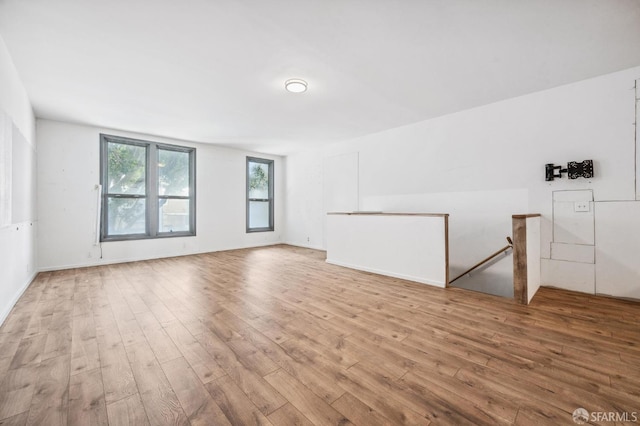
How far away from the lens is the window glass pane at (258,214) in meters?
7.61

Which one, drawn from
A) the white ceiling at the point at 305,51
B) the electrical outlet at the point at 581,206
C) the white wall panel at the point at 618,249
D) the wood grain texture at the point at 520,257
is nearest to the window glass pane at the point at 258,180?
the white ceiling at the point at 305,51

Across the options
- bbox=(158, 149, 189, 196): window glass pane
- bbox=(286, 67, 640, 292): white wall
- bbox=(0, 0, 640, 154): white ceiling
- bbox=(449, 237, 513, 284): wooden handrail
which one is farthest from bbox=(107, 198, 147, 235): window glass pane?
bbox=(449, 237, 513, 284): wooden handrail

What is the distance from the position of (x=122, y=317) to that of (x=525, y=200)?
17.4 ft

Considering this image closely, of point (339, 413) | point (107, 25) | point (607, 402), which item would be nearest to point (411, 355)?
point (339, 413)

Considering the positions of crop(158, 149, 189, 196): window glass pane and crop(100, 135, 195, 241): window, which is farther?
crop(158, 149, 189, 196): window glass pane

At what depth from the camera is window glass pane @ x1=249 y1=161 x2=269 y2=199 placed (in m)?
7.60

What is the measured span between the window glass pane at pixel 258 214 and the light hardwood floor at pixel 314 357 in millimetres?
4288

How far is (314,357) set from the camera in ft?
6.20

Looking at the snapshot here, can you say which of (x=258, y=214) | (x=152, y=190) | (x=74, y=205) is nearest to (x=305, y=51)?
(x=152, y=190)

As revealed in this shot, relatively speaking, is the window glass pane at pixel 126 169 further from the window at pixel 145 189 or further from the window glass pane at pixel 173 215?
the window glass pane at pixel 173 215

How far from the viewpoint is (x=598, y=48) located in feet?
8.91

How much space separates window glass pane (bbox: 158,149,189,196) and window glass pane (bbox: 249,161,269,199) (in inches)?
68.9

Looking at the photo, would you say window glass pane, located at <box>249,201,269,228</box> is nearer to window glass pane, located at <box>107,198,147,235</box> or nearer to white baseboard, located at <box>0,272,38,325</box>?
window glass pane, located at <box>107,198,147,235</box>

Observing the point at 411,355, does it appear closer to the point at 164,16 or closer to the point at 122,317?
the point at 122,317
